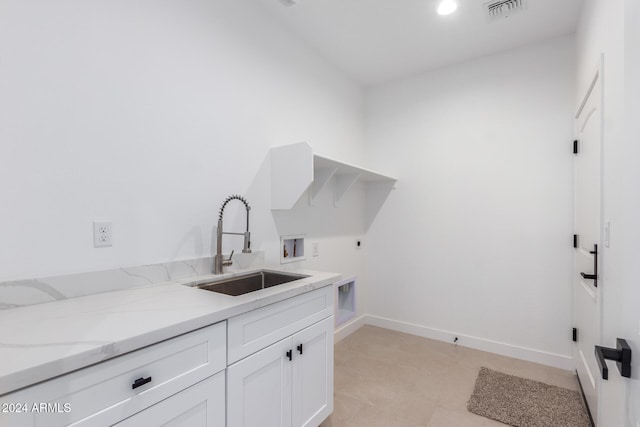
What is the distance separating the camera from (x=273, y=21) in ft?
7.42

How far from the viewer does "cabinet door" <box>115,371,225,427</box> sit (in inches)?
35.9

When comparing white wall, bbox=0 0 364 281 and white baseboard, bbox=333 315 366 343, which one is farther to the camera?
white baseboard, bbox=333 315 366 343

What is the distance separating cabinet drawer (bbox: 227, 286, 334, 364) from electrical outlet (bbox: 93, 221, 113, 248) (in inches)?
27.6

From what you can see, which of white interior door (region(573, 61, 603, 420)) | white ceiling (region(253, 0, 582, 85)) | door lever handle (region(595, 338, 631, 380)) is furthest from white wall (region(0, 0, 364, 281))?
white interior door (region(573, 61, 603, 420))

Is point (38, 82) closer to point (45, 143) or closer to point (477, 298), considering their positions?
point (45, 143)

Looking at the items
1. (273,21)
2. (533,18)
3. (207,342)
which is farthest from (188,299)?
(533,18)

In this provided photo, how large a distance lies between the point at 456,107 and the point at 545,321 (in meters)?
2.09

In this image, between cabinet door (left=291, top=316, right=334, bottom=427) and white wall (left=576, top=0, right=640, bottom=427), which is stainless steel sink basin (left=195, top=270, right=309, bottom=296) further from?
white wall (left=576, top=0, right=640, bottom=427)

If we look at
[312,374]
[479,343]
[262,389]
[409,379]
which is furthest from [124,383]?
[479,343]

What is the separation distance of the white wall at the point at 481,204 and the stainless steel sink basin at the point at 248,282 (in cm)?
177

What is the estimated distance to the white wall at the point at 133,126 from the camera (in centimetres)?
114

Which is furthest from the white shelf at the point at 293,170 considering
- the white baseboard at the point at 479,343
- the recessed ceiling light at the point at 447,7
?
the white baseboard at the point at 479,343

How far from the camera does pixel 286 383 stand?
4.68ft

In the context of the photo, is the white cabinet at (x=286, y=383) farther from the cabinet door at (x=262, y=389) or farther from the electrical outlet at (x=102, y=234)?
the electrical outlet at (x=102, y=234)
